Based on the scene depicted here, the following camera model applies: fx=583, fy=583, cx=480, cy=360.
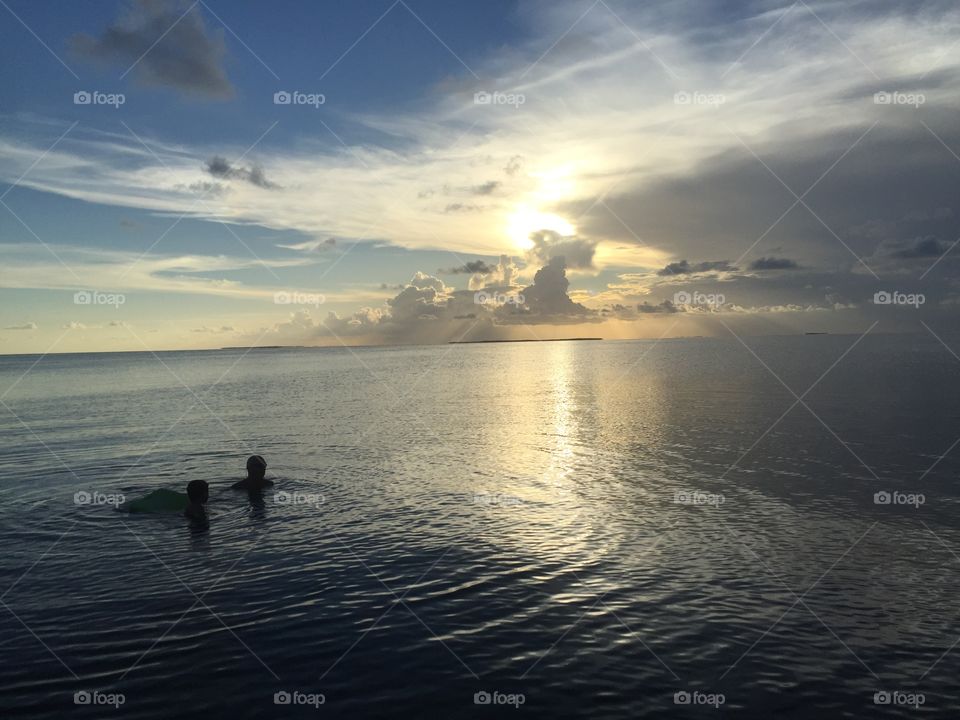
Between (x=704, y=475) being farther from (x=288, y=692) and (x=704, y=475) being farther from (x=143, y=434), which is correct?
(x=143, y=434)

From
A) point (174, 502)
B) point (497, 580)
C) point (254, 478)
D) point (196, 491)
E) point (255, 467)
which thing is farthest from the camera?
point (254, 478)

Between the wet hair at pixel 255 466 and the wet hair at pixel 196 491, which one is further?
the wet hair at pixel 255 466

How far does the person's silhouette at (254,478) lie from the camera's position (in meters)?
40.2

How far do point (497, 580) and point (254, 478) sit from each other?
22.4 meters

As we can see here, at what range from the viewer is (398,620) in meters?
21.7

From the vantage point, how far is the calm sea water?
1725 cm

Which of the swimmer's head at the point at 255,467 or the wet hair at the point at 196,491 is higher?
the swimmer's head at the point at 255,467

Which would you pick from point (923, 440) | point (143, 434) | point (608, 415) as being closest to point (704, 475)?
point (923, 440)

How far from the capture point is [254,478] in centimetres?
4053

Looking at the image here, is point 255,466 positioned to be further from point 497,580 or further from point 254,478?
point 497,580

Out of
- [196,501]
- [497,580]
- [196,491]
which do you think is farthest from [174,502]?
[497,580]

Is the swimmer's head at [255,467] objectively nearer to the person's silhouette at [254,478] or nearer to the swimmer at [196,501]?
the person's silhouette at [254,478]

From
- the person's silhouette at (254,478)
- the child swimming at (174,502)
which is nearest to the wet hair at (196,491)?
the child swimming at (174,502)

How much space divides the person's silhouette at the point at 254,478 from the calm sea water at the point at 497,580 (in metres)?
1.67
